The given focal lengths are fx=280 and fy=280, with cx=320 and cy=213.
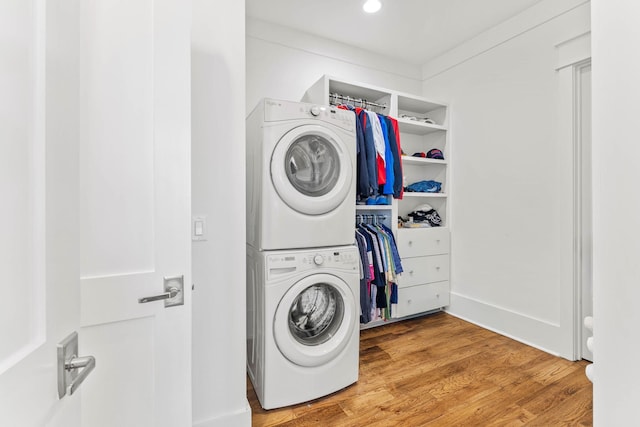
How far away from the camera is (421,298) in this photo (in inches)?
108

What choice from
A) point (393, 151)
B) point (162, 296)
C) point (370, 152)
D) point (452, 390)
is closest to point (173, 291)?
point (162, 296)

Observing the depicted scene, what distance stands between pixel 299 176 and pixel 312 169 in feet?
0.35

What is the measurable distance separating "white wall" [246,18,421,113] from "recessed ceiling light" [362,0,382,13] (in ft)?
1.78

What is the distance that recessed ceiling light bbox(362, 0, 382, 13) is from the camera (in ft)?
7.18

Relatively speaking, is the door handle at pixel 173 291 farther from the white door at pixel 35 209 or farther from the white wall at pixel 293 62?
the white wall at pixel 293 62

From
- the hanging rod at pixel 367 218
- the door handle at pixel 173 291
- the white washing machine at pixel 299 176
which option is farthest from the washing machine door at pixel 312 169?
the hanging rod at pixel 367 218

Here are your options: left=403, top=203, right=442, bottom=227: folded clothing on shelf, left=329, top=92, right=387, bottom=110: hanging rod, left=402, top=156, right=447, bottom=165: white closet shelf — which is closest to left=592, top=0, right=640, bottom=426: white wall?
left=329, top=92, right=387, bottom=110: hanging rod

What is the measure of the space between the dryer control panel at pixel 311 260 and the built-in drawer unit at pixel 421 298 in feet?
3.74

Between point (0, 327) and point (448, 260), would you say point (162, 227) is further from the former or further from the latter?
point (448, 260)

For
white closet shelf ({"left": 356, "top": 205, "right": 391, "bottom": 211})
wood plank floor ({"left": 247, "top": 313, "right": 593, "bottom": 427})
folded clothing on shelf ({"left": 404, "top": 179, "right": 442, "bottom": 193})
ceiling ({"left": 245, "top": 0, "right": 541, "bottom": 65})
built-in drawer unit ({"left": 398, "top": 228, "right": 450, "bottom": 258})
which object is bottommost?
wood plank floor ({"left": 247, "top": 313, "right": 593, "bottom": 427})

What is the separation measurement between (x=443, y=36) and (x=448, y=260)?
2206 millimetres

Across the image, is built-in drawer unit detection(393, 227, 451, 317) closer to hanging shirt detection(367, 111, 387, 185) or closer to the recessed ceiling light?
hanging shirt detection(367, 111, 387, 185)

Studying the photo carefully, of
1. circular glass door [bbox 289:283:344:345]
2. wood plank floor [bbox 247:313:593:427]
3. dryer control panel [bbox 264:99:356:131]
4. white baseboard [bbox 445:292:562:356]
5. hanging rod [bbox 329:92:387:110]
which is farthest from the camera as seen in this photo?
hanging rod [bbox 329:92:387:110]

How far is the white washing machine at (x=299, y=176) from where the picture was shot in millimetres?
1581
